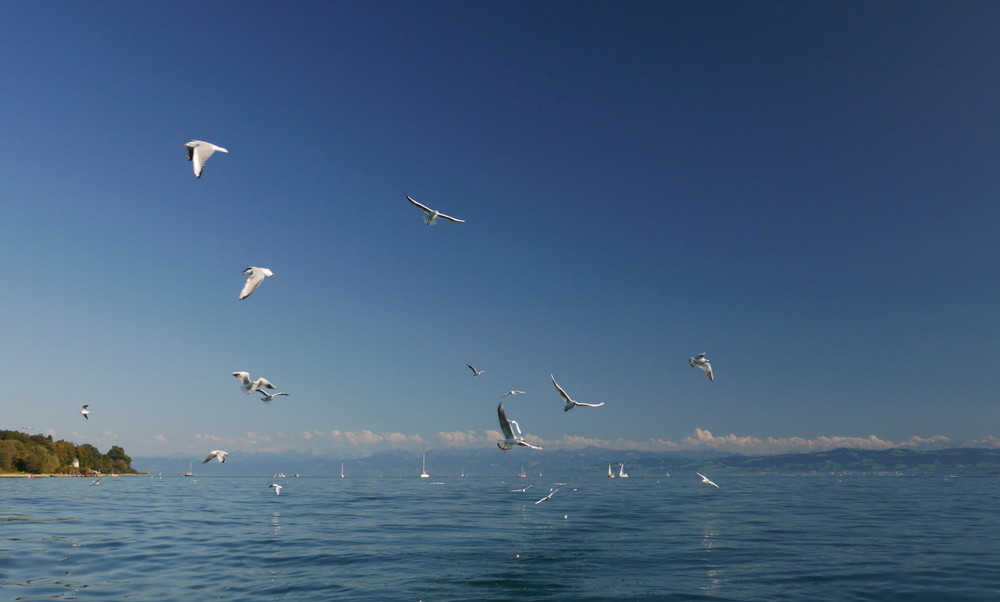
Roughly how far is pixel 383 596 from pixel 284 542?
14589 mm

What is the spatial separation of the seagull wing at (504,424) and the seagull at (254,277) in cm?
1023

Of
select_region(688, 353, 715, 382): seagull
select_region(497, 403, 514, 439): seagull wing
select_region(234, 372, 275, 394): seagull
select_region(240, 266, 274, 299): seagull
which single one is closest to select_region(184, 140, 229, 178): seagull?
select_region(240, 266, 274, 299): seagull

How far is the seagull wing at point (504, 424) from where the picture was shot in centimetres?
1879

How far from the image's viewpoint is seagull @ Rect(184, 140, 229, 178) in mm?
19594

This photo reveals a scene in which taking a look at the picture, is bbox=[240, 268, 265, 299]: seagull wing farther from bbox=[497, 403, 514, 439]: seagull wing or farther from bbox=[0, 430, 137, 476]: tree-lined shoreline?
bbox=[0, 430, 137, 476]: tree-lined shoreline

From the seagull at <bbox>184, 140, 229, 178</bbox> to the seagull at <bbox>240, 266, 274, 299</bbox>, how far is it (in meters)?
4.20

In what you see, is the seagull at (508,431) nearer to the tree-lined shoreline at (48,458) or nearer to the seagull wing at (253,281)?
the seagull wing at (253,281)

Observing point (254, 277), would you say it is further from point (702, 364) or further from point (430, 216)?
point (702, 364)

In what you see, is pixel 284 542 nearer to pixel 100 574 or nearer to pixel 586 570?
pixel 100 574

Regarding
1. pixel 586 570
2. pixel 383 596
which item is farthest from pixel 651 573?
pixel 383 596

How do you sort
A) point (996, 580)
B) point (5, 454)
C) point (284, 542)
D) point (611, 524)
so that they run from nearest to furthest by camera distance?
point (996, 580), point (284, 542), point (611, 524), point (5, 454)

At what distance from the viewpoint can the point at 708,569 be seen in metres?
23.1

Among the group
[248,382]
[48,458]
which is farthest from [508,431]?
[48,458]

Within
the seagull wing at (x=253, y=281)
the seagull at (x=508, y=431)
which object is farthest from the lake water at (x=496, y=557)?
the seagull wing at (x=253, y=281)
